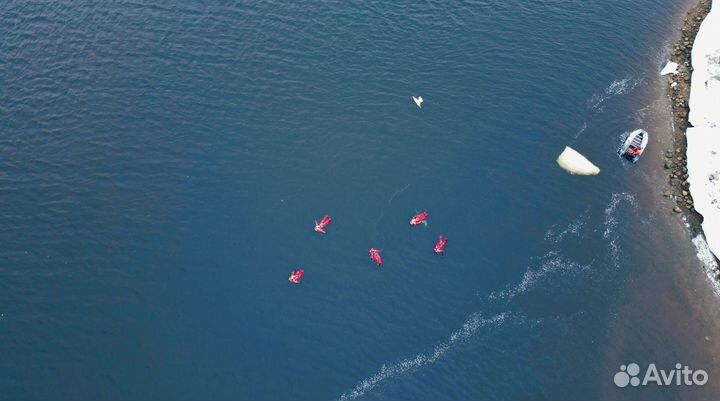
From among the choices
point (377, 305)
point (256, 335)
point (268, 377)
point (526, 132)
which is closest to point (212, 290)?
point (256, 335)

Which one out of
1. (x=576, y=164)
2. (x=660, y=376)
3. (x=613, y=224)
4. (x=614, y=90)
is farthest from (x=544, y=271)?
(x=614, y=90)

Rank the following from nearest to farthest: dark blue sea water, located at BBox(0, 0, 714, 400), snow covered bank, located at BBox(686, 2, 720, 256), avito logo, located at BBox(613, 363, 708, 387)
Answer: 1. avito logo, located at BBox(613, 363, 708, 387)
2. dark blue sea water, located at BBox(0, 0, 714, 400)
3. snow covered bank, located at BBox(686, 2, 720, 256)

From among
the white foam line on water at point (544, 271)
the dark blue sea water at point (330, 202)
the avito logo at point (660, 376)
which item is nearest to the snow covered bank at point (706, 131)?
the dark blue sea water at point (330, 202)

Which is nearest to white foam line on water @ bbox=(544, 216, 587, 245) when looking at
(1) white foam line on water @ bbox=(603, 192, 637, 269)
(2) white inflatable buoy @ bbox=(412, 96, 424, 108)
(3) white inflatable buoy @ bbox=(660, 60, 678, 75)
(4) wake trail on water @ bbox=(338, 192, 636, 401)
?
(4) wake trail on water @ bbox=(338, 192, 636, 401)

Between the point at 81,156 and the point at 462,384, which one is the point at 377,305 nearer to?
the point at 462,384

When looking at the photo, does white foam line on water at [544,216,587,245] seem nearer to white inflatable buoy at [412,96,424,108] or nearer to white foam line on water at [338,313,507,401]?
white foam line on water at [338,313,507,401]

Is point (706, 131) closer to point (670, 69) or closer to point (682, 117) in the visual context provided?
point (682, 117)
